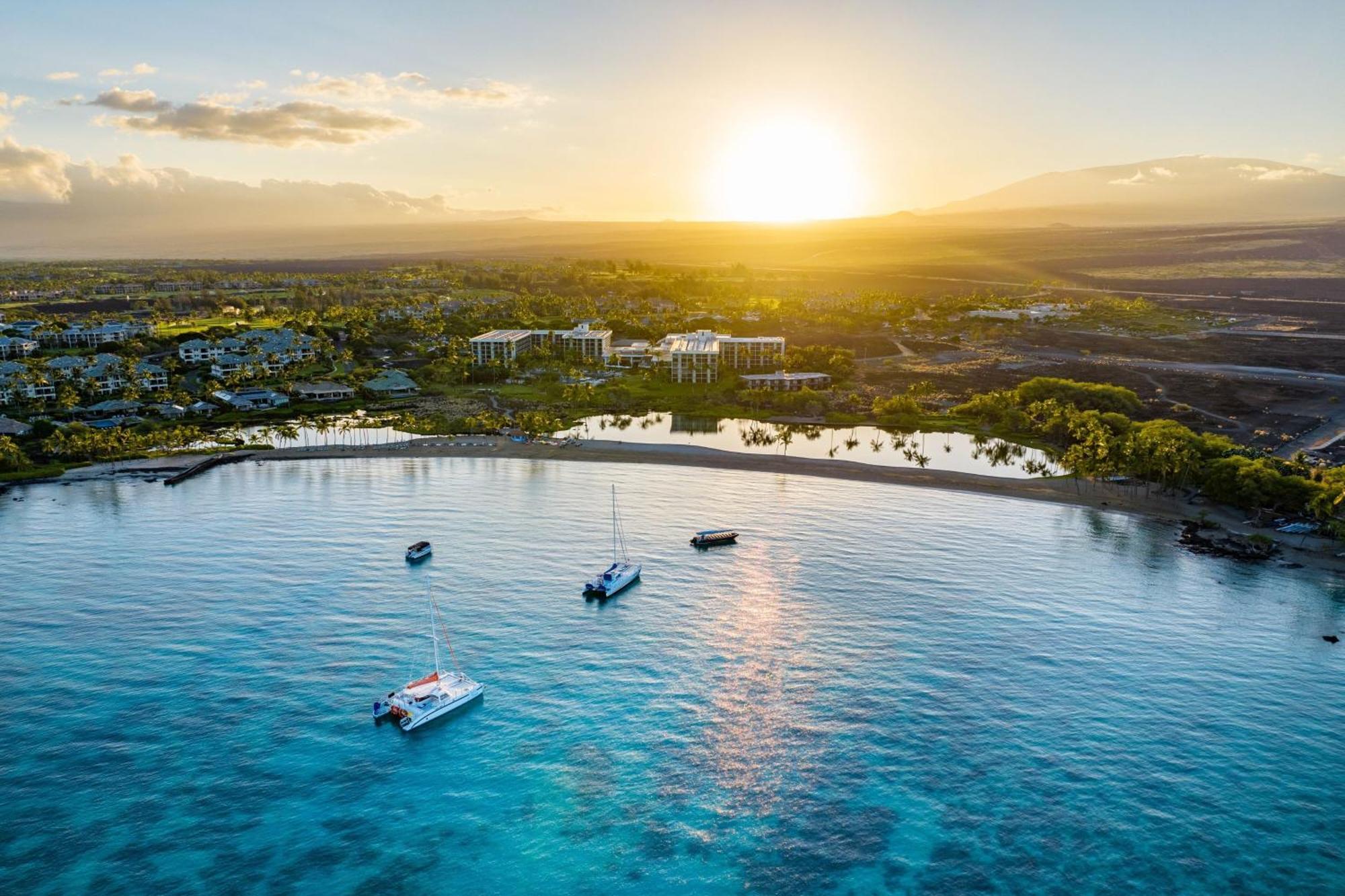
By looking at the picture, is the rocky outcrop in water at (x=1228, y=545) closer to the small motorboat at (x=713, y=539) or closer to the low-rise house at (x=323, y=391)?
the small motorboat at (x=713, y=539)

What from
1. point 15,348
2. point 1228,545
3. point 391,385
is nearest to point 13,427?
point 391,385

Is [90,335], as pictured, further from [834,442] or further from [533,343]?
[834,442]

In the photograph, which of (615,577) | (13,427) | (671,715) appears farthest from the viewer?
(13,427)

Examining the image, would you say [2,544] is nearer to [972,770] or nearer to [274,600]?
[274,600]

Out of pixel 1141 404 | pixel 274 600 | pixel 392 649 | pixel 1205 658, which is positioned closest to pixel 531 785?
pixel 392 649

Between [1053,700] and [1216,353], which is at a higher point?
[1216,353]

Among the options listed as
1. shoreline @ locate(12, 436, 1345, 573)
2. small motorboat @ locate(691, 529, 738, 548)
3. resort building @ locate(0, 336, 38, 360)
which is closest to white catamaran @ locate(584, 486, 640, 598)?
small motorboat @ locate(691, 529, 738, 548)
